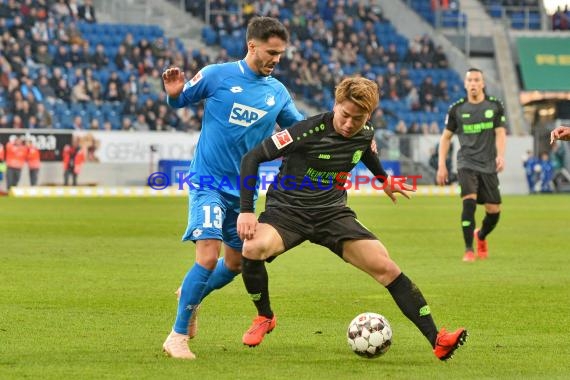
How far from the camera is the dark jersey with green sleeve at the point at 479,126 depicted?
15914mm

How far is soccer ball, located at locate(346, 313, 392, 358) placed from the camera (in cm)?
764

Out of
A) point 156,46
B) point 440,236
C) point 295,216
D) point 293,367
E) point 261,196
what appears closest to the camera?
point 293,367

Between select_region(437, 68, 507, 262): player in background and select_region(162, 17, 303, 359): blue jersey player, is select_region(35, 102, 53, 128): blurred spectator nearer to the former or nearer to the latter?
select_region(437, 68, 507, 262): player in background

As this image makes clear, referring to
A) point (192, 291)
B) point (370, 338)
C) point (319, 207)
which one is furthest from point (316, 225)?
point (192, 291)

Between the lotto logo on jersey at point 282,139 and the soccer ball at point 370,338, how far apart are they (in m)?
1.24

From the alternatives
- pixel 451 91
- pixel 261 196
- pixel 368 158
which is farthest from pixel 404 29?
pixel 368 158

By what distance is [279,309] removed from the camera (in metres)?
10.4

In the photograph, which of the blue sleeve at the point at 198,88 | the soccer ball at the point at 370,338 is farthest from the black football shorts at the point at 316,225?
the blue sleeve at the point at 198,88

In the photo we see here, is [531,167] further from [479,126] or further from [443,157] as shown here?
[443,157]

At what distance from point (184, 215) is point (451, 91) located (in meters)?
22.0

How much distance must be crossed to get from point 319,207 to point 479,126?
27.8ft

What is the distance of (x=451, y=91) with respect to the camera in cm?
4506

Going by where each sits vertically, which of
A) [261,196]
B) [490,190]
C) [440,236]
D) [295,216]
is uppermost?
[295,216]

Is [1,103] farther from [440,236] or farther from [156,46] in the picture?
[440,236]
